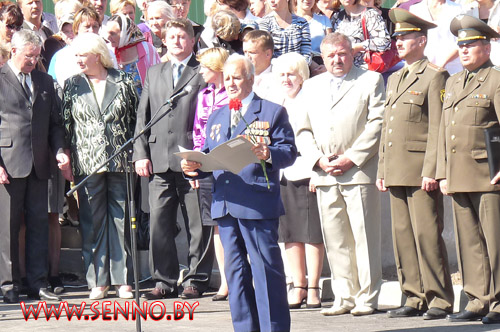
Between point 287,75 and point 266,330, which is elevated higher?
point 287,75

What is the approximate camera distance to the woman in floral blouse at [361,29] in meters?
10.6

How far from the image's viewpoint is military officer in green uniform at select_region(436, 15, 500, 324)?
8.03m

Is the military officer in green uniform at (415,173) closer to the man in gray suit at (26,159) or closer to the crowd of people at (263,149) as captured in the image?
the crowd of people at (263,149)

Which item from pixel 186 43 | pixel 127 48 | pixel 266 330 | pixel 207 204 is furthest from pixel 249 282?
pixel 127 48

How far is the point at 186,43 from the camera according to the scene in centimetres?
1002

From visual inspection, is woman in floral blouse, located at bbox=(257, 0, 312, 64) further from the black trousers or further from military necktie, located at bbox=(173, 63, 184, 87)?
the black trousers

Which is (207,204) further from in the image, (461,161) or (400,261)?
(461,161)

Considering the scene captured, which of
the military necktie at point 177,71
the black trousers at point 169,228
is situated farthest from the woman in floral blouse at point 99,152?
the military necktie at point 177,71

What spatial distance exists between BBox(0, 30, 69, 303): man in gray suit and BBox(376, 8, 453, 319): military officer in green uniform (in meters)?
3.11

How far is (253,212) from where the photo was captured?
7465 millimetres

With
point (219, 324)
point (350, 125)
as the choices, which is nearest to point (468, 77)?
point (350, 125)

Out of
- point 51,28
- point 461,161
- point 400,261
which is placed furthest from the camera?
point 51,28

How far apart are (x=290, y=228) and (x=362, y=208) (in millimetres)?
905

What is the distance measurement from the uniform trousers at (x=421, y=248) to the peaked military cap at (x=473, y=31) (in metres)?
1.20
